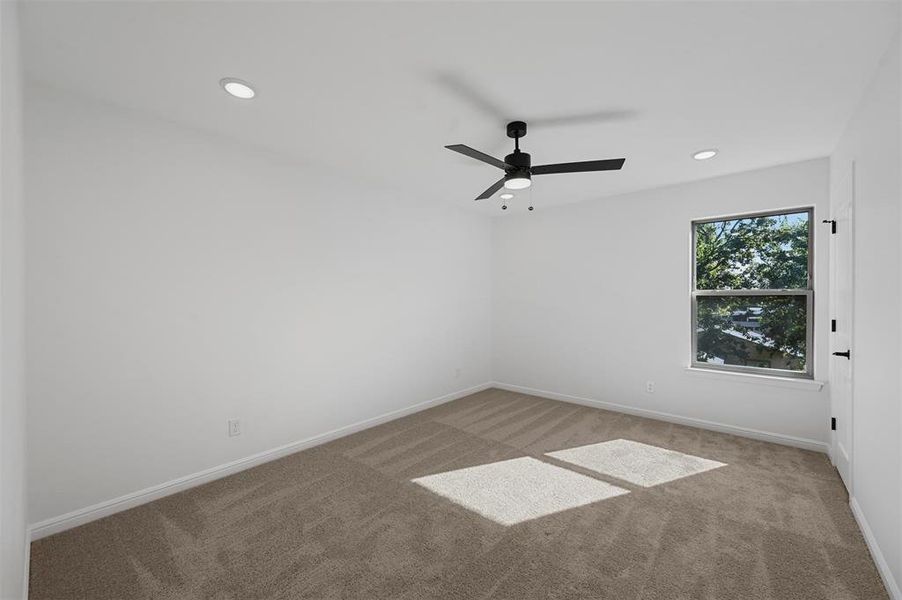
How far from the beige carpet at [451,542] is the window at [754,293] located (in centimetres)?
99

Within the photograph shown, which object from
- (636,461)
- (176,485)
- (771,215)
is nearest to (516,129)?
(636,461)

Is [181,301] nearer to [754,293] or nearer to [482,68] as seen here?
[482,68]

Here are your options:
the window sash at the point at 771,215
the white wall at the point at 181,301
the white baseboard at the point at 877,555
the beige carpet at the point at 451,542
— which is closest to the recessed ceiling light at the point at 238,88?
the white wall at the point at 181,301

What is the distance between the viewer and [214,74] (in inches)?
78.4

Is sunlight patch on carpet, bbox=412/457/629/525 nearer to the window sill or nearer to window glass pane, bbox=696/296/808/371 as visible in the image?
the window sill

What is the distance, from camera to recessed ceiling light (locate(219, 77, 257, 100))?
6.73 ft

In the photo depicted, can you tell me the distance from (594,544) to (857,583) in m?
1.15

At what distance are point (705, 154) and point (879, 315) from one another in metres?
1.73

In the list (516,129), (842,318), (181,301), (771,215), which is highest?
(516,129)

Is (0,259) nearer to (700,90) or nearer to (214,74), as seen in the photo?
(214,74)

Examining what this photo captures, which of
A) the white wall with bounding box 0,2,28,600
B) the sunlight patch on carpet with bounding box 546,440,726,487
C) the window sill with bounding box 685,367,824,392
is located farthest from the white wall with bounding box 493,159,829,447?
the white wall with bounding box 0,2,28,600

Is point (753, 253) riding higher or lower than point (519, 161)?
lower

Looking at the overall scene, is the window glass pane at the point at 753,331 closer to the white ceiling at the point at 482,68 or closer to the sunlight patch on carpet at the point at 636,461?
the sunlight patch on carpet at the point at 636,461

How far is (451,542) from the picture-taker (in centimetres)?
204
